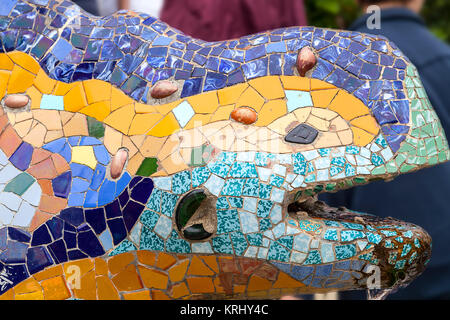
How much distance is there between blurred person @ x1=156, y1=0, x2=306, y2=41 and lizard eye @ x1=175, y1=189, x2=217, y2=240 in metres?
1.43

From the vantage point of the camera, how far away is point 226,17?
2.75 m

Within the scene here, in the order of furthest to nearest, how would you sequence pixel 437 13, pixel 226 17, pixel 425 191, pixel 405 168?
pixel 437 13 → pixel 226 17 → pixel 425 191 → pixel 405 168

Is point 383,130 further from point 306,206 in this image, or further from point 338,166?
point 306,206

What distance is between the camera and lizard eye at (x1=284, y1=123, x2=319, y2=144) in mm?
1411

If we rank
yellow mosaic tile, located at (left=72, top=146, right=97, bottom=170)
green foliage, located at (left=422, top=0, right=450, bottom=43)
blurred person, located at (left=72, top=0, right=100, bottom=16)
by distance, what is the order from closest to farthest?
yellow mosaic tile, located at (left=72, top=146, right=97, bottom=170)
blurred person, located at (left=72, top=0, right=100, bottom=16)
green foliage, located at (left=422, top=0, right=450, bottom=43)

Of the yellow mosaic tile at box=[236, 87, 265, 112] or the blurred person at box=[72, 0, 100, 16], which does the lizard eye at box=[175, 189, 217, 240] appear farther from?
the blurred person at box=[72, 0, 100, 16]

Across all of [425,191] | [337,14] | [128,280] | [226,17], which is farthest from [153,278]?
[337,14]

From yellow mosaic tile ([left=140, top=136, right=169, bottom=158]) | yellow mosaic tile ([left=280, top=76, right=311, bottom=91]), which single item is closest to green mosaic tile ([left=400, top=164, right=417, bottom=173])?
yellow mosaic tile ([left=280, top=76, right=311, bottom=91])

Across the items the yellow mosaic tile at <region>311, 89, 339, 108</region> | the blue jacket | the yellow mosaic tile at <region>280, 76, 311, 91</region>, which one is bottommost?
the blue jacket

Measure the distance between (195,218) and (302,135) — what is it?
31 centimetres

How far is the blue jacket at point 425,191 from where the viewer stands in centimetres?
248

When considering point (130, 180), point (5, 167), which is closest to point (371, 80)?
point (130, 180)

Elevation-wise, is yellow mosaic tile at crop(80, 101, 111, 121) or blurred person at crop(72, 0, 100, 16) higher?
blurred person at crop(72, 0, 100, 16)

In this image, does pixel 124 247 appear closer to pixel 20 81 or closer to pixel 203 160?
pixel 203 160
